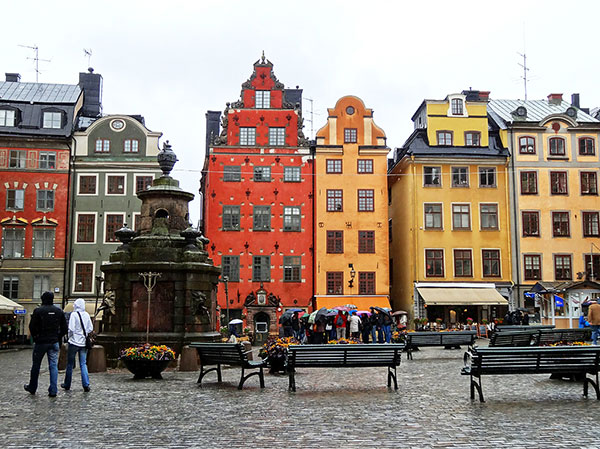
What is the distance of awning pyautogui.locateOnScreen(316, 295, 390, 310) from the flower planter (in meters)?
28.7

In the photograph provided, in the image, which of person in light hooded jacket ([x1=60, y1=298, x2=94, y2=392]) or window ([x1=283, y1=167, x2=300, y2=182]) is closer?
person in light hooded jacket ([x1=60, y1=298, x2=94, y2=392])

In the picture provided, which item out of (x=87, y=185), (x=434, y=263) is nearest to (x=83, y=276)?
(x=87, y=185)

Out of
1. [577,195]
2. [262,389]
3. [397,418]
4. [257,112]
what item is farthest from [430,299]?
[397,418]

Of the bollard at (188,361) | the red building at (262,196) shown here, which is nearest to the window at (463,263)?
the red building at (262,196)

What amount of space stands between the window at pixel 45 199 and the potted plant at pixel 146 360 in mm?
31682

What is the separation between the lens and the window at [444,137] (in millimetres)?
46906

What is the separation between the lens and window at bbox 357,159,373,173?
152ft

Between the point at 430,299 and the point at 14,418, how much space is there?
3504 centimetres

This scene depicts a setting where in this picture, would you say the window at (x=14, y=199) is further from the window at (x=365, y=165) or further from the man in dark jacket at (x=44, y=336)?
the man in dark jacket at (x=44, y=336)

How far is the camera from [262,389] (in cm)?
1412

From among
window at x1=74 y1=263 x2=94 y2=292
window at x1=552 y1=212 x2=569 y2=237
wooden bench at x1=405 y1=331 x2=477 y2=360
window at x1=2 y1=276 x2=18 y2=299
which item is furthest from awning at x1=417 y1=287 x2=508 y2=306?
window at x1=2 y1=276 x2=18 y2=299

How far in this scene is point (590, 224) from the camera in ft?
153

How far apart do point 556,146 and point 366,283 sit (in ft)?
49.6

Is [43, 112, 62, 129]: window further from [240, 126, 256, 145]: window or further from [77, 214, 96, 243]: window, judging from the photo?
[240, 126, 256, 145]: window
